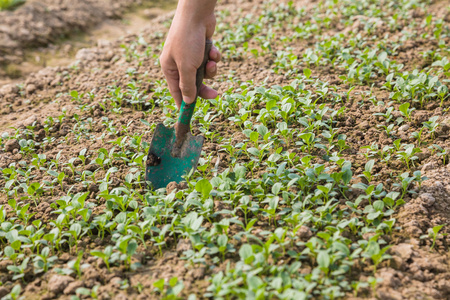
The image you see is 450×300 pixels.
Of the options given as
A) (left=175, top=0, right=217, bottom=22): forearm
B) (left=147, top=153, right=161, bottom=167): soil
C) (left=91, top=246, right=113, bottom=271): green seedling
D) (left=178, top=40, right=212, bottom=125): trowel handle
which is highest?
(left=175, top=0, right=217, bottom=22): forearm

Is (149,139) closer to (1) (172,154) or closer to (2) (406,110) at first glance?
(1) (172,154)

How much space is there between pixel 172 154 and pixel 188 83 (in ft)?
2.02

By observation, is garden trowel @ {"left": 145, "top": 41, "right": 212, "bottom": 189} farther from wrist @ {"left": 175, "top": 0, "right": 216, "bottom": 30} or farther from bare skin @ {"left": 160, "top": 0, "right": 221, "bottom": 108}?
wrist @ {"left": 175, "top": 0, "right": 216, "bottom": 30}

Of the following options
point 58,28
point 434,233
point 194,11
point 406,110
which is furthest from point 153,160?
point 58,28

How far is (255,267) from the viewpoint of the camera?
208 cm

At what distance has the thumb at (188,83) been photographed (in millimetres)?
2373

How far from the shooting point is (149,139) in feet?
10.9

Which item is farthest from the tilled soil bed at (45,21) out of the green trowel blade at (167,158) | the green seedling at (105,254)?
the green seedling at (105,254)

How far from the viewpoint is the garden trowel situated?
2799mm

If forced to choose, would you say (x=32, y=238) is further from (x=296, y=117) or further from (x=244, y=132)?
(x=296, y=117)

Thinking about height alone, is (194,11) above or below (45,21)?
above

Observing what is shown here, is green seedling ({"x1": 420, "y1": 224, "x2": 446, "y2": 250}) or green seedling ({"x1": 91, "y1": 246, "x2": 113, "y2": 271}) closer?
green seedling ({"x1": 91, "y1": 246, "x2": 113, "y2": 271})

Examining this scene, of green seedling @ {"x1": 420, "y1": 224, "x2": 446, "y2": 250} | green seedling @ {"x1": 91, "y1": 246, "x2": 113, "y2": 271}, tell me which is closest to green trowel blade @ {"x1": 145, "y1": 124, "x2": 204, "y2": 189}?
green seedling @ {"x1": 91, "y1": 246, "x2": 113, "y2": 271}

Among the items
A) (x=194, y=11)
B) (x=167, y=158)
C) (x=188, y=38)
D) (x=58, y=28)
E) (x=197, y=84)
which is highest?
(x=194, y=11)
